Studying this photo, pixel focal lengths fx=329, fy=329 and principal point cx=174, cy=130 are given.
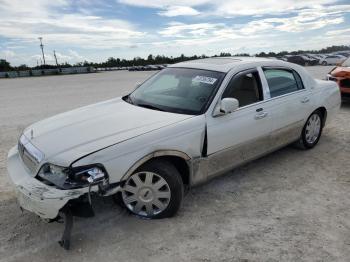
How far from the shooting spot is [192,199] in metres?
3.85

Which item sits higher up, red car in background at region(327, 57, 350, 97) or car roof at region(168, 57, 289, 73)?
car roof at region(168, 57, 289, 73)

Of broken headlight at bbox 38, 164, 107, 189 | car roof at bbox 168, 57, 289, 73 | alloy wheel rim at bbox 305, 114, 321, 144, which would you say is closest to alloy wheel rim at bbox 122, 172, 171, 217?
broken headlight at bbox 38, 164, 107, 189

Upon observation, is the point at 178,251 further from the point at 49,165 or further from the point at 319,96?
the point at 319,96

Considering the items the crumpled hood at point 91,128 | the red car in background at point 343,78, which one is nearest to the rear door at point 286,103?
the crumpled hood at point 91,128

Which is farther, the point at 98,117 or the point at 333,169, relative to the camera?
the point at 333,169

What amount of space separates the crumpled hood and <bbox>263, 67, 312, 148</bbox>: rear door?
1509 millimetres

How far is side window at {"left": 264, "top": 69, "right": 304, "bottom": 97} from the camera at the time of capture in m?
4.45

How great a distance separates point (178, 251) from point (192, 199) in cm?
98

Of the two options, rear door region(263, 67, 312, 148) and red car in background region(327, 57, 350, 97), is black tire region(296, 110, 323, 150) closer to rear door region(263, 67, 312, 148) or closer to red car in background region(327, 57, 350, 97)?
rear door region(263, 67, 312, 148)

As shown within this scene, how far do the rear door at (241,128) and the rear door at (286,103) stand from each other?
0.55 ft

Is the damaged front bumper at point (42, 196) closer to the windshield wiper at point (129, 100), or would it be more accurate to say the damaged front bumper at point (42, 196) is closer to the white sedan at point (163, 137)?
the white sedan at point (163, 137)

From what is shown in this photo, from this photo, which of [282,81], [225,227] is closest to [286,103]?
[282,81]

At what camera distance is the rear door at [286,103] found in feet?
14.5

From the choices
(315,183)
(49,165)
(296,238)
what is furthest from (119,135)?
(315,183)
